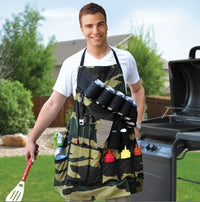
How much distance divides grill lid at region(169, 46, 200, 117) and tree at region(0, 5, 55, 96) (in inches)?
520

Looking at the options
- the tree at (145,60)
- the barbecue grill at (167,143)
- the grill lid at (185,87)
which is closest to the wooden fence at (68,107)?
the tree at (145,60)

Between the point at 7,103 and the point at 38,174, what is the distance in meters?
4.40

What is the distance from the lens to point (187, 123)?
3.70 meters

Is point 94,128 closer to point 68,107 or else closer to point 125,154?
point 125,154

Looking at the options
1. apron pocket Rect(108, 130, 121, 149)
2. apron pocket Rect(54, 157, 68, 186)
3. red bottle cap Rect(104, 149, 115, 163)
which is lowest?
apron pocket Rect(54, 157, 68, 186)

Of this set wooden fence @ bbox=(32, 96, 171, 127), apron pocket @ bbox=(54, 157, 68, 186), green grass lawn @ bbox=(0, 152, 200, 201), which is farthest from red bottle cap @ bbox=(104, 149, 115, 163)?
wooden fence @ bbox=(32, 96, 171, 127)

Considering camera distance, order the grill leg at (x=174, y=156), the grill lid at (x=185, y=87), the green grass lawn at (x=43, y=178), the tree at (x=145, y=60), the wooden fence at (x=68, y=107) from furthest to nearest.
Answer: the tree at (x=145, y=60) < the wooden fence at (x=68, y=107) < the green grass lawn at (x=43, y=178) < the grill lid at (x=185, y=87) < the grill leg at (x=174, y=156)

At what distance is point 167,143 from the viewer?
321 cm

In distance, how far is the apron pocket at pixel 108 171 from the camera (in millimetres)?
2104

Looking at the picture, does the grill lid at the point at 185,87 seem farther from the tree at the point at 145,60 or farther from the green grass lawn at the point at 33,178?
the tree at the point at 145,60

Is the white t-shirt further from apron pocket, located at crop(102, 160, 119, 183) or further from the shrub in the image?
the shrub

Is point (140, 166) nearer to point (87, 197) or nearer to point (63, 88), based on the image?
point (87, 197)

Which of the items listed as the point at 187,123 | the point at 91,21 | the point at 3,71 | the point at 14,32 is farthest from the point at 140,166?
the point at 14,32

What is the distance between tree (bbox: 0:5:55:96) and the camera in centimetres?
1734
